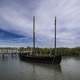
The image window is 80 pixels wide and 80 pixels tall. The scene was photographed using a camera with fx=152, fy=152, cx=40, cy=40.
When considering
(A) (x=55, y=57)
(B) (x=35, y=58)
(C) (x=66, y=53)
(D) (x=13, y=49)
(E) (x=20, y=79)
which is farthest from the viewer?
(D) (x=13, y=49)

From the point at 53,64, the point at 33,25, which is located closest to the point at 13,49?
the point at 33,25

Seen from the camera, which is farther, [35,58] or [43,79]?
[35,58]

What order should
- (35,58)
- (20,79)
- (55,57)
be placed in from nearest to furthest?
(20,79) → (55,57) → (35,58)

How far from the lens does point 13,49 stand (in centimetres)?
9419

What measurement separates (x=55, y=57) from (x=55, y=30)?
563 cm

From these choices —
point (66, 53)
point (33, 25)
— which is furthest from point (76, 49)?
point (33, 25)

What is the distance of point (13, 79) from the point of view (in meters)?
15.2

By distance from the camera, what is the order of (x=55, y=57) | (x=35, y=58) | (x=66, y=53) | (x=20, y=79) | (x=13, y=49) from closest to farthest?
1. (x=20, y=79)
2. (x=55, y=57)
3. (x=35, y=58)
4. (x=66, y=53)
5. (x=13, y=49)

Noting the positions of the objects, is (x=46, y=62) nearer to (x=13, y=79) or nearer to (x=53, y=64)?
(x=53, y=64)

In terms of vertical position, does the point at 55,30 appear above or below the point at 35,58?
above

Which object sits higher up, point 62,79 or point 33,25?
point 33,25

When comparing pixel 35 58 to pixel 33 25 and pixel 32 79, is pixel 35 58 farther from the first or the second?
pixel 32 79

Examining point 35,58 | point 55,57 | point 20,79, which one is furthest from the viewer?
point 35,58

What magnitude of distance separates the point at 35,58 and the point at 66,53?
50114 mm
